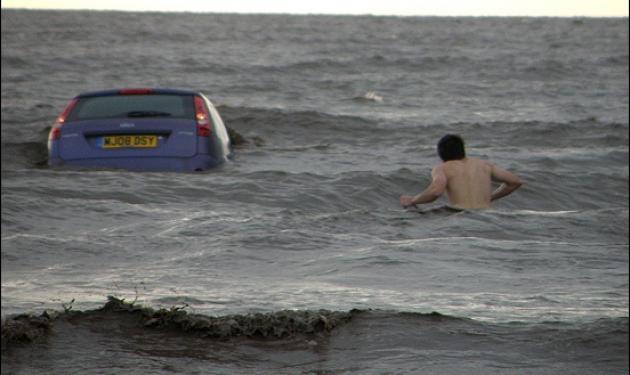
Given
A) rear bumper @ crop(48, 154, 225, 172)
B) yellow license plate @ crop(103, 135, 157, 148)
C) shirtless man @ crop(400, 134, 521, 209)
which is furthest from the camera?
yellow license plate @ crop(103, 135, 157, 148)

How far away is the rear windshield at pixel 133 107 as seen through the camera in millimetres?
12297

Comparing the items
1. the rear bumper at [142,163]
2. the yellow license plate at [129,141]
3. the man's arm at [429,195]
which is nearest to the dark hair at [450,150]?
the man's arm at [429,195]

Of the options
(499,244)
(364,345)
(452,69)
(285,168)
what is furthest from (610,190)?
(452,69)

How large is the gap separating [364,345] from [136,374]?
1068 mm

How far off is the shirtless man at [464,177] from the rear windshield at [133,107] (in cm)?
310

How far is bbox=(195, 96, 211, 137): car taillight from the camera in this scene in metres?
12.3

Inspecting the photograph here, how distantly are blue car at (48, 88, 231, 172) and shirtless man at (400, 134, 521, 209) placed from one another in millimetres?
2768

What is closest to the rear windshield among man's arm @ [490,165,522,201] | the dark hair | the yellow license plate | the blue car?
the blue car

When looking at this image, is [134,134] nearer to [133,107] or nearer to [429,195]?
[133,107]

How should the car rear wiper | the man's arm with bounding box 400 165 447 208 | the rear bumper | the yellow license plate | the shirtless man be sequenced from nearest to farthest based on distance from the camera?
the man's arm with bounding box 400 165 447 208, the shirtless man, the rear bumper, the yellow license plate, the car rear wiper

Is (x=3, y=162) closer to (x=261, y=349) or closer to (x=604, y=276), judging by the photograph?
(x=604, y=276)

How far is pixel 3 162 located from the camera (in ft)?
50.6

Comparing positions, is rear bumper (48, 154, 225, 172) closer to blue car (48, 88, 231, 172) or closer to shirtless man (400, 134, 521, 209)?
blue car (48, 88, 231, 172)

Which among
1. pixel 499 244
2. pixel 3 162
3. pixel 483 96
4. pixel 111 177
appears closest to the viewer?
pixel 499 244
